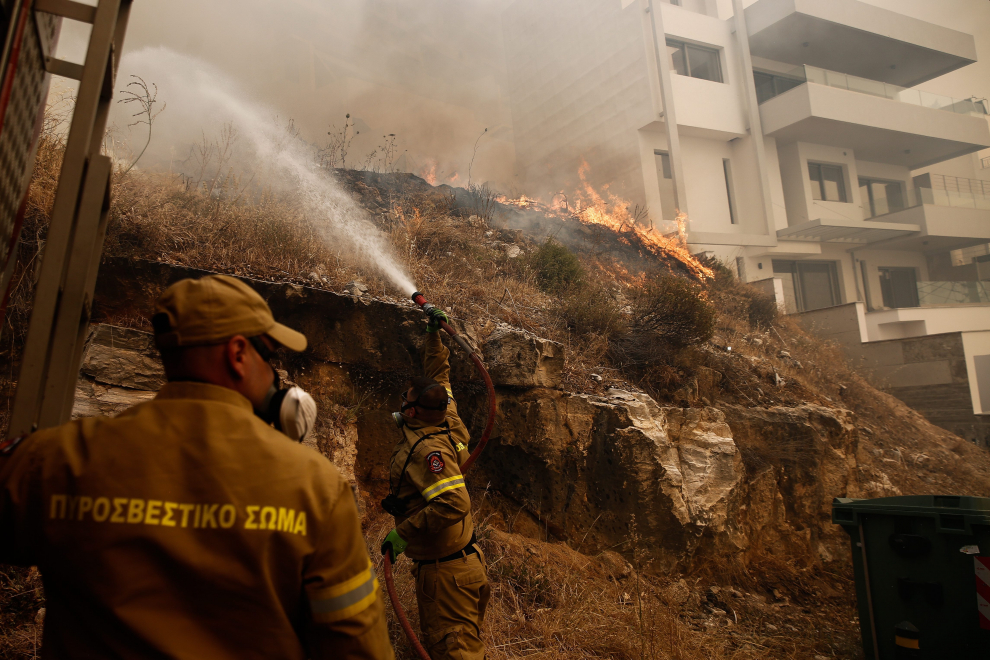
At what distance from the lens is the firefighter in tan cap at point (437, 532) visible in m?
3.02

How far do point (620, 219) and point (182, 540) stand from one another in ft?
48.1

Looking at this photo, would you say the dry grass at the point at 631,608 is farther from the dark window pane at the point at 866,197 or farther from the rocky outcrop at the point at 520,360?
the dark window pane at the point at 866,197

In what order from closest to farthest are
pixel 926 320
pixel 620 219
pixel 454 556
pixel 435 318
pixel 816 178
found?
pixel 454 556 → pixel 435 318 → pixel 620 219 → pixel 926 320 → pixel 816 178

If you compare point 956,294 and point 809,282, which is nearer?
point 956,294

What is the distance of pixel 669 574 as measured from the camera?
5.16 meters

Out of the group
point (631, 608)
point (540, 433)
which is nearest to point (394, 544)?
point (631, 608)

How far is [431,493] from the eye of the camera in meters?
3.05

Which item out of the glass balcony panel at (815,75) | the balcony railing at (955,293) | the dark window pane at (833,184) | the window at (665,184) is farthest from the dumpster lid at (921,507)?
the dark window pane at (833,184)

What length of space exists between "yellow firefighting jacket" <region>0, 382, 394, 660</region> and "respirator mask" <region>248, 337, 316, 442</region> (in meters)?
0.15

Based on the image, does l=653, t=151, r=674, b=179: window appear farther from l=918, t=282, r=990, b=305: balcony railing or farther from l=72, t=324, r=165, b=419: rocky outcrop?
l=72, t=324, r=165, b=419: rocky outcrop

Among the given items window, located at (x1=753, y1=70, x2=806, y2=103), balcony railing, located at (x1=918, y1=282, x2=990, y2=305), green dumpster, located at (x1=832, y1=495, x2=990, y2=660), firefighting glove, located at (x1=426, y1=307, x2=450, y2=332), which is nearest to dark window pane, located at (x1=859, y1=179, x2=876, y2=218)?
balcony railing, located at (x1=918, y1=282, x2=990, y2=305)

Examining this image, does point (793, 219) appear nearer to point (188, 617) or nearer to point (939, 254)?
point (939, 254)

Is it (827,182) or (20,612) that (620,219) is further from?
(20,612)

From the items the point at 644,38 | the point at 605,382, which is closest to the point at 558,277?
the point at 605,382
